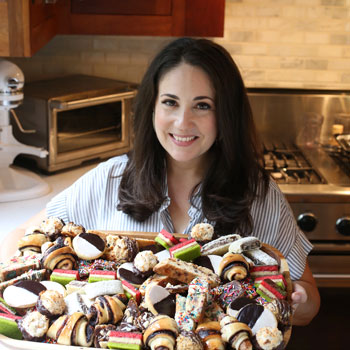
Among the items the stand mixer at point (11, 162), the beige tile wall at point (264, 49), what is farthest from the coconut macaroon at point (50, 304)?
the beige tile wall at point (264, 49)

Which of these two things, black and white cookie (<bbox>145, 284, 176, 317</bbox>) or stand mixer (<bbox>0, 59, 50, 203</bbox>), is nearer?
black and white cookie (<bbox>145, 284, 176, 317</bbox>)

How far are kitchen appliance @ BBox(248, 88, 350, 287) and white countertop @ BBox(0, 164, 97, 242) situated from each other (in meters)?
0.87

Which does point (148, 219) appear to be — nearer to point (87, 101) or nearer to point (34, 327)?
point (34, 327)

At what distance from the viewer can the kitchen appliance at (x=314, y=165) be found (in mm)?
2447

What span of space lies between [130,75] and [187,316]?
223 cm

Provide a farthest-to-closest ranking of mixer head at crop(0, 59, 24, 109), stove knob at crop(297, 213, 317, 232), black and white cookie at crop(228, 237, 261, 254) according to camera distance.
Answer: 1. stove knob at crop(297, 213, 317, 232)
2. mixer head at crop(0, 59, 24, 109)
3. black and white cookie at crop(228, 237, 261, 254)

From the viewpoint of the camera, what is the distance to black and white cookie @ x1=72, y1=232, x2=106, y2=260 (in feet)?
3.79

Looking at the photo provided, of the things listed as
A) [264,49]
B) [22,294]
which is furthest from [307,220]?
[22,294]

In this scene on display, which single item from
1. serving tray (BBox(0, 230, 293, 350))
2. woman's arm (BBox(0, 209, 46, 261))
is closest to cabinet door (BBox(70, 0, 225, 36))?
woman's arm (BBox(0, 209, 46, 261))

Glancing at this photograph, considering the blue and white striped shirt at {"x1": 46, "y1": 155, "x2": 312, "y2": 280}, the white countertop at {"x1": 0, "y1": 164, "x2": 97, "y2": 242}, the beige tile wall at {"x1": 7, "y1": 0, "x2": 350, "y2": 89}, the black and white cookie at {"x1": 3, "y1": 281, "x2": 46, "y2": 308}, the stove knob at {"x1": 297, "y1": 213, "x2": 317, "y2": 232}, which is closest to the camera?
the black and white cookie at {"x1": 3, "y1": 281, "x2": 46, "y2": 308}

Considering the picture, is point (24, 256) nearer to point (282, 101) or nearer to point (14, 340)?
point (14, 340)

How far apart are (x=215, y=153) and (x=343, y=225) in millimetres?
952

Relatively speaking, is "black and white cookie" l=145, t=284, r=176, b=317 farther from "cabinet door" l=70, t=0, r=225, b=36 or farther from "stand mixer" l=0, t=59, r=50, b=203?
"cabinet door" l=70, t=0, r=225, b=36

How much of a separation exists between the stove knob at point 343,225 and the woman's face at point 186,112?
1.03m
